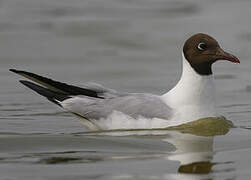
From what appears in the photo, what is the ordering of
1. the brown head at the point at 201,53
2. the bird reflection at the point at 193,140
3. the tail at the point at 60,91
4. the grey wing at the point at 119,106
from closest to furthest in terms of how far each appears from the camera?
1. the bird reflection at the point at 193,140
2. the grey wing at the point at 119,106
3. the brown head at the point at 201,53
4. the tail at the point at 60,91

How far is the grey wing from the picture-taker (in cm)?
1028

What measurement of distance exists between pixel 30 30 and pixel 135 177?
10.2 meters

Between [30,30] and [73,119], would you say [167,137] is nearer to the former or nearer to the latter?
[73,119]

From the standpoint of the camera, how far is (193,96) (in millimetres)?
10477

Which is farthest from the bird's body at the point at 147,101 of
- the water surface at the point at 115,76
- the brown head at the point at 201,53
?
the water surface at the point at 115,76

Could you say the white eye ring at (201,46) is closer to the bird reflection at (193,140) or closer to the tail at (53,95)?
the bird reflection at (193,140)

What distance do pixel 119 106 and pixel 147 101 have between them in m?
0.33

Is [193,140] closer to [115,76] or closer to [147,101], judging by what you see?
[147,101]

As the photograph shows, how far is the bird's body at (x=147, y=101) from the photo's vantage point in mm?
10289

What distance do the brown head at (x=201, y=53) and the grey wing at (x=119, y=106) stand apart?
2.06ft

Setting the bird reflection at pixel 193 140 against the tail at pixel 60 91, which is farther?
the tail at pixel 60 91

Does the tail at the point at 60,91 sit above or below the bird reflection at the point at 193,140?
above

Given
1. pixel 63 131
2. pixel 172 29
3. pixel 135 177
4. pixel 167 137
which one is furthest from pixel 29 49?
pixel 135 177

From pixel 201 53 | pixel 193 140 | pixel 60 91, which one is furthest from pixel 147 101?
pixel 60 91
